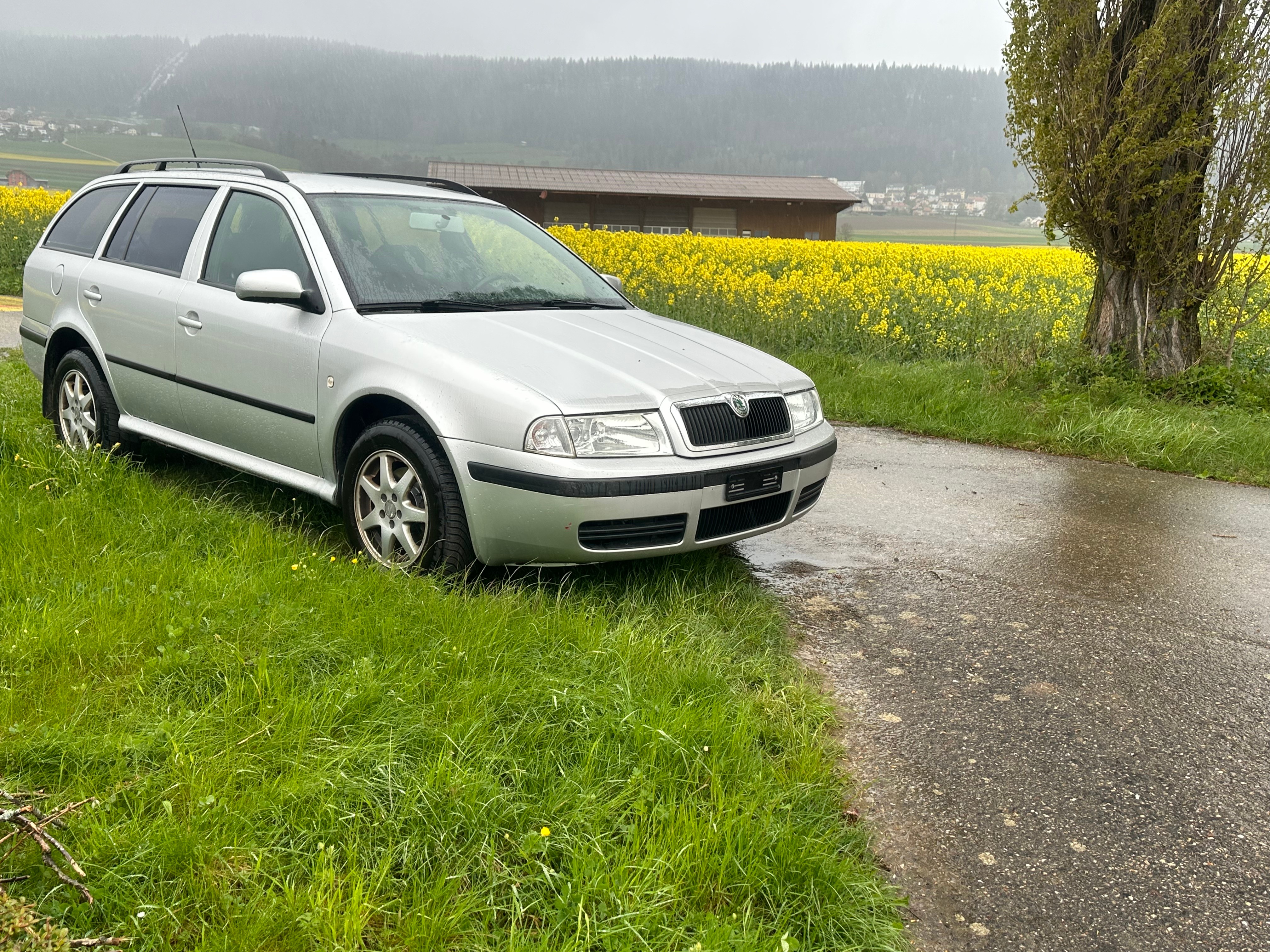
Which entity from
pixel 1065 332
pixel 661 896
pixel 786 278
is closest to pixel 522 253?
pixel 661 896

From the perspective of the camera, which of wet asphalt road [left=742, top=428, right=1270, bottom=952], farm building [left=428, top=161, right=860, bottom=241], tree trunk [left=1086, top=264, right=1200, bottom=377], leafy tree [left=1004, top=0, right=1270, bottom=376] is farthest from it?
farm building [left=428, top=161, right=860, bottom=241]

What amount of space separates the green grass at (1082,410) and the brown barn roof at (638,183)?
3206 cm

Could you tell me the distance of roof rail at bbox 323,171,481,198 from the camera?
17.6 feet

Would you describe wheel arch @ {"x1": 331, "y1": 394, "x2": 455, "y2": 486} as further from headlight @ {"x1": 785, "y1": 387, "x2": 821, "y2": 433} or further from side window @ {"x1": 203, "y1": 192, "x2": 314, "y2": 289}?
headlight @ {"x1": 785, "y1": 387, "x2": 821, "y2": 433}

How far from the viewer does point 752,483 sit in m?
3.98

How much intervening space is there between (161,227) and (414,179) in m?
1.30

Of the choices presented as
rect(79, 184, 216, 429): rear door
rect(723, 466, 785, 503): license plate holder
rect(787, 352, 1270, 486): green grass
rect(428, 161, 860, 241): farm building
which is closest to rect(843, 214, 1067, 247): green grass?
rect(428, 161, 860, 241): farm building

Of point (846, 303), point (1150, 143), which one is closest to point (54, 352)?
point (1150, 143)

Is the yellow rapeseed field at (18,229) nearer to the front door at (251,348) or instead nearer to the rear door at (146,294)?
the rear door at (146,294)

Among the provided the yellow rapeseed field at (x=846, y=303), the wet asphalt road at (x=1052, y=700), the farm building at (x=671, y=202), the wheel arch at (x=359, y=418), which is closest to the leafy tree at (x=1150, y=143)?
the yellow rapeseed field at (x=846, y=303)

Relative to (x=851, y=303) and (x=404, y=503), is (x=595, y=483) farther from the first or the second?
(x=851, y=303)

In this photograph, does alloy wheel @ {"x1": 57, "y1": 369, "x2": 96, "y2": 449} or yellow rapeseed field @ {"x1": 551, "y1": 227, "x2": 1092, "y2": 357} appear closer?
alloy wheel @ {"x1": 57, "y1": 369, "x2": 96, "y2": 449}

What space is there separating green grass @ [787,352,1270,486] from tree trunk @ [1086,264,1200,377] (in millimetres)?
214

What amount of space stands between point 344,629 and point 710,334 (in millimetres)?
2465
